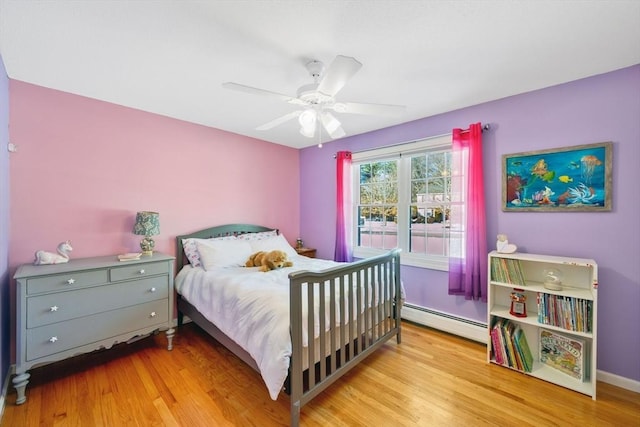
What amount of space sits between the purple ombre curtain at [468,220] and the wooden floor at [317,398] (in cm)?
64

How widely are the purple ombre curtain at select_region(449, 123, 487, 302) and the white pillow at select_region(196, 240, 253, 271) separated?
2.25 m

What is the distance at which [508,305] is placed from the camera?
7.91 feet

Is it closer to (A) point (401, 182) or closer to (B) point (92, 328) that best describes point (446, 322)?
(A) point (401, 182)

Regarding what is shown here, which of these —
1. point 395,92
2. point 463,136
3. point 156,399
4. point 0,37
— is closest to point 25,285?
point 156,399

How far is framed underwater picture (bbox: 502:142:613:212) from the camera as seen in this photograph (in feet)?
6.54

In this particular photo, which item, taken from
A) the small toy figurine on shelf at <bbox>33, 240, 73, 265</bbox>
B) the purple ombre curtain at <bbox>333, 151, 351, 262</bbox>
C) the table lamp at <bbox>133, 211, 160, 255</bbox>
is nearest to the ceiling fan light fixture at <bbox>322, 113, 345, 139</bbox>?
the purple ombre curtain at <bbox>333, 151, 351, 262</bbox>

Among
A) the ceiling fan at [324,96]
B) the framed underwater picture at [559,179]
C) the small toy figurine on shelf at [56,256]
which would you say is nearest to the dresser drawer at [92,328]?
the small toy figurine on shelf at [56,256]

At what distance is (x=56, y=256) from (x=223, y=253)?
4.23 feet

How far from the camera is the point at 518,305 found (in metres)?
2.19

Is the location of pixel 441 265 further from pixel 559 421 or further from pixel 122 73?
pixel 122 73

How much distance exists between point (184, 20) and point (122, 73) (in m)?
0.93

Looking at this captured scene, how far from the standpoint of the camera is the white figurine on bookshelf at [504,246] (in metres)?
2.24

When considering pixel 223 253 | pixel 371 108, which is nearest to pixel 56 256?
pixel 223 253

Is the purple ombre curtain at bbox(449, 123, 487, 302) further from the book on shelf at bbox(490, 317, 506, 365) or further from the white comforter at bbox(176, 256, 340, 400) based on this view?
the white comforter at bbox(176, 256, 340, 400)
